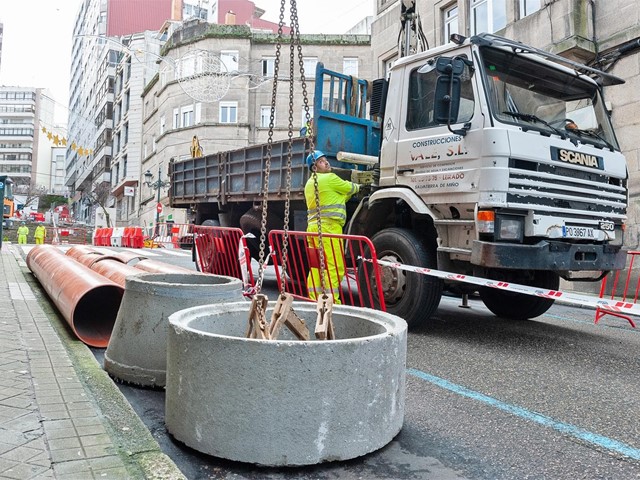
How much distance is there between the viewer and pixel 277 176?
26.3 feet

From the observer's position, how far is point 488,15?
45.6 ft

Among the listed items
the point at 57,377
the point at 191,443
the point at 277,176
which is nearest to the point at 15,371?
the point at 57,377

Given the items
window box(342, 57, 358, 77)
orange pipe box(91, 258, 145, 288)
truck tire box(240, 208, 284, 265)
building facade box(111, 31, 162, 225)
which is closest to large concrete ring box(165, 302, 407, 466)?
orange pipe box(91, 258, 145, 288)

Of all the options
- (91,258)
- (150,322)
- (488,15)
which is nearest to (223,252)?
(91,258)

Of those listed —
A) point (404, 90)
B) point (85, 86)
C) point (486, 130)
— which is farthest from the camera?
point (85, 86)

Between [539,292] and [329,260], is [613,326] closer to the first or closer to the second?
[539,292]

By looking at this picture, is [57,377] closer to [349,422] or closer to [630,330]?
[349,422]

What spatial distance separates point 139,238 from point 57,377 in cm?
2348

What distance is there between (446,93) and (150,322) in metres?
3.51

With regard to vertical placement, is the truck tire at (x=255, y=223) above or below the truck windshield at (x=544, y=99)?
below

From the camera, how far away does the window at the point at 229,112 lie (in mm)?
32844

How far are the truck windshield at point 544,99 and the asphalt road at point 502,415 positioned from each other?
2214mm

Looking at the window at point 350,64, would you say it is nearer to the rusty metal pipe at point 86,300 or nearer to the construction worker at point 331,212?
the construction worker at point 331,212

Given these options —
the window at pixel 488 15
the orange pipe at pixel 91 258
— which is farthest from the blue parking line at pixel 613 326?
the window at pixel 488 15
